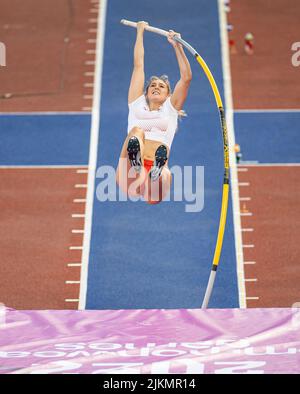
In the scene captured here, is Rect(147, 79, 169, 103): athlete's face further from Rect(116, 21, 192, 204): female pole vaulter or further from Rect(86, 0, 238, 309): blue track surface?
Rect(86, 0, 238, 309): blue track surface

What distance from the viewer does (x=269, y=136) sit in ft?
66.1

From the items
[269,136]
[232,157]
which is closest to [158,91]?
[232,157]

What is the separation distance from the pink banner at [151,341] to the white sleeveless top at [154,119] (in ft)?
6.29

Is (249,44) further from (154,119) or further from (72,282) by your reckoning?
(154,119)

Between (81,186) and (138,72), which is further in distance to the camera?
(81,186)

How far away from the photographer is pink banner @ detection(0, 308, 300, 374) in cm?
1296

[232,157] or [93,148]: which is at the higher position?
[93,148]

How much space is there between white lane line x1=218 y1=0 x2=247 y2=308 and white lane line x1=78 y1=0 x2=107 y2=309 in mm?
2024

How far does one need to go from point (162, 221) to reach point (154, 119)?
14.2 feet

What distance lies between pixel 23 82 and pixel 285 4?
5.23 m

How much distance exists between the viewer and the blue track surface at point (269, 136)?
1973cm

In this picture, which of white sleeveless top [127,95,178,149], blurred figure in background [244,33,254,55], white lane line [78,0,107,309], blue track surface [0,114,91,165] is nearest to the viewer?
white sleeveless top [127,95,178,149]

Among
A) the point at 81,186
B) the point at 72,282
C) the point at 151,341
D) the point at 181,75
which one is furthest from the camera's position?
the point at 81,186

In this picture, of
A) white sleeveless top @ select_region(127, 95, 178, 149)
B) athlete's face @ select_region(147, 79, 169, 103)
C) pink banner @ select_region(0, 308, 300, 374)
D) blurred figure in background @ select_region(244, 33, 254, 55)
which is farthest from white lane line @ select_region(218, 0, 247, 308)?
athlete's face @ select_region(147, 79, 169, 103)
